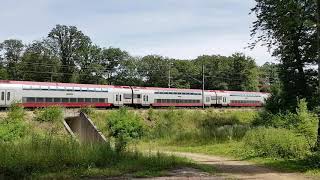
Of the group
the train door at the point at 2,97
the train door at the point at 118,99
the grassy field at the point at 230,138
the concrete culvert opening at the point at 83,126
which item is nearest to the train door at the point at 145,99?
the train door at the point at 118,99

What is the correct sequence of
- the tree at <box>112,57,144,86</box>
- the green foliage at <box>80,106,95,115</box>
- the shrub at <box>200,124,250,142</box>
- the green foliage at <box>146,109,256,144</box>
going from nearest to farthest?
1. the shrub at <box>200,124,250,142</box>
2. the green foliage at <box>146,109,256,144</box>
3. the green foliage at <box>80,106,95,115</box>
4. the tree at <box>112,57,144,86</box>

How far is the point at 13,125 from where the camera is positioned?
35.9 metres

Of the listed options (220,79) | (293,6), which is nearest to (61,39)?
A: (220,79)

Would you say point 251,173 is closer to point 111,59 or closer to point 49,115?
point 49,115

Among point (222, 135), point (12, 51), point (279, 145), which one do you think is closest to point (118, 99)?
point (222, 135)

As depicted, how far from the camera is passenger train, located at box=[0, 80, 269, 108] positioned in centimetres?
4460

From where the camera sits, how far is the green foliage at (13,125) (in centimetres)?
3291

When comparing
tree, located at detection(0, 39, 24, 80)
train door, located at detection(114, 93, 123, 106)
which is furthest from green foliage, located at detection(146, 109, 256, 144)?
tree, located at detection(0, 39, 24, 80)

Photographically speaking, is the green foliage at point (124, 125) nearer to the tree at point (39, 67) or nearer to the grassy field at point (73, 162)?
the grassy field at point (73, 162)

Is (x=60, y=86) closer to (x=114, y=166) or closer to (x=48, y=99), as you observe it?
(x=48, y=99)

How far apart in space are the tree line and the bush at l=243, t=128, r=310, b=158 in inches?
2706

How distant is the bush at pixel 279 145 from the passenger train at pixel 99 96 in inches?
1041

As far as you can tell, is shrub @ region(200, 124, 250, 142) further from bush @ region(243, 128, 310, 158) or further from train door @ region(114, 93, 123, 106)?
A: train door @ region(114, 93, 123, 106)

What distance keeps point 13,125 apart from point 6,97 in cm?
841
